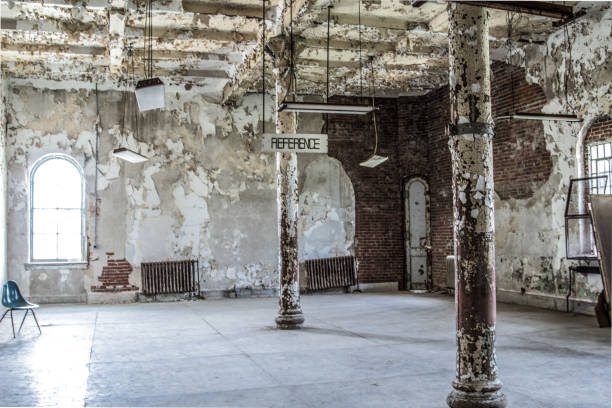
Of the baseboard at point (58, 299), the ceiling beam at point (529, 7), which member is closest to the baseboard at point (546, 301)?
the ceiling beam at point (529, 7)

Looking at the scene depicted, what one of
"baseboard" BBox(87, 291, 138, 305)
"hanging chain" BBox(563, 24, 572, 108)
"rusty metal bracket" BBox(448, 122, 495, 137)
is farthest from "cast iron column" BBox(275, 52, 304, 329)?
"baseboard" BBox(87, 291, 138, 305)

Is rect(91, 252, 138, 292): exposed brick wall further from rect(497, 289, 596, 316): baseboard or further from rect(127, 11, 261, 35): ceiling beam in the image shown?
rect(497, 289, 596, 316): baseboard

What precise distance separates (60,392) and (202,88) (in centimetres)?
888

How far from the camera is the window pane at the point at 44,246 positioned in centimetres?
1215

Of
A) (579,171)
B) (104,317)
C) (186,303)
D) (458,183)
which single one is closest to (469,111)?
(458,183)

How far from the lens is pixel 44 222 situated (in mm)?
12211

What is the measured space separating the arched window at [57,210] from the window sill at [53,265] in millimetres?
146

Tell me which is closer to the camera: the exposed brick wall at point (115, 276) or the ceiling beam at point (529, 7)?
the ceiling beam at point (529, 7)

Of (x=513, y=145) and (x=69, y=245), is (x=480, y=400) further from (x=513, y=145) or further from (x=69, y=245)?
(x=69, y=245)

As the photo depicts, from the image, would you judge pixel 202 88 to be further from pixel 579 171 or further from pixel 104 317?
pixel 579 171

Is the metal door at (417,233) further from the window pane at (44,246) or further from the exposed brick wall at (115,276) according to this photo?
the window pane at (44,246)

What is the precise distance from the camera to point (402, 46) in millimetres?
10336

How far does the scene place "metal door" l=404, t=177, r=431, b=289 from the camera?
46.4 ft

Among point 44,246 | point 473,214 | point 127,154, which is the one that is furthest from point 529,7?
point 44,246
